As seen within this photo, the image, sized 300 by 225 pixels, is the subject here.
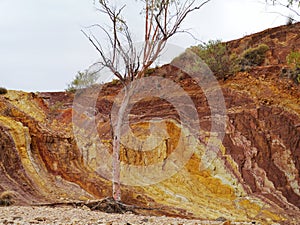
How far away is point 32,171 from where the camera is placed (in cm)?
1306

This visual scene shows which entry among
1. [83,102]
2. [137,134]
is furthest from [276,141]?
[83,102]

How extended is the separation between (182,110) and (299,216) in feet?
19.9

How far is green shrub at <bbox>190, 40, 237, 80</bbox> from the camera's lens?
57.6 ft

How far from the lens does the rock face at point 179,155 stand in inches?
472

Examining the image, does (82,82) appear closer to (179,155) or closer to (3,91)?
(3,91)

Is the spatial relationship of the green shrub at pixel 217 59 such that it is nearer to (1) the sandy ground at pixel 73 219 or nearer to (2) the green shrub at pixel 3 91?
(2) the green shrub at pixel 3 91

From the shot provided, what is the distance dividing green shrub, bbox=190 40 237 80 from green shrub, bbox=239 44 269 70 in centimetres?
61

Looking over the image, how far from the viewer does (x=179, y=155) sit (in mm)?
14383

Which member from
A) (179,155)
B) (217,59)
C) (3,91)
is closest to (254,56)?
(217,59)

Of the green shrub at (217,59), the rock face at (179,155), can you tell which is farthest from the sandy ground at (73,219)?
the green shrub at (217,59)

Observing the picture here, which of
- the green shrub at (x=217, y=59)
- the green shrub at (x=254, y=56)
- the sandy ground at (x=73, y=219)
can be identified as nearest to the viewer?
the sandy ground at (x=73, y=219)

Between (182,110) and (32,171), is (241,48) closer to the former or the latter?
(182,110)

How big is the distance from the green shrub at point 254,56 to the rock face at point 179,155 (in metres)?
2.15

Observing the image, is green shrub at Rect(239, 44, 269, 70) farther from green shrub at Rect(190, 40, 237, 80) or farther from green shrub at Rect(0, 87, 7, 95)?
green shrub at Rect(0, 87, 7, 95)
